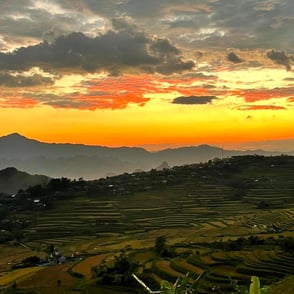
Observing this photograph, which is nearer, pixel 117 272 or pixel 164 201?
pixel 117 272

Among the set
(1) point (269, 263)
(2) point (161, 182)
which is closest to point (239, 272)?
(1) point (269, 263)

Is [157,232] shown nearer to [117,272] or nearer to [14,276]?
[14,276]

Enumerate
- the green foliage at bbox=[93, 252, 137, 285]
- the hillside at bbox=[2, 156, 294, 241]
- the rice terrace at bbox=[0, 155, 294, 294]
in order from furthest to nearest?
the hillside at bbox=[2, 156, 294, 241] < the rice terrace at bbox=[0, 155, 294, 294] < the green foliage at bbox=[93, 252, 137, 285]

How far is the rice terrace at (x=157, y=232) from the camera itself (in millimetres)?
37375

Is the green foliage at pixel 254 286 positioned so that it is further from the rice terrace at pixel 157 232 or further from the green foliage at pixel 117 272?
the green foliage at pixel 117 272

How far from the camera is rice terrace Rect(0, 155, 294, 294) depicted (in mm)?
37375

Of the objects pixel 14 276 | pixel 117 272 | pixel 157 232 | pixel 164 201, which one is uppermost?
pixel 164 201

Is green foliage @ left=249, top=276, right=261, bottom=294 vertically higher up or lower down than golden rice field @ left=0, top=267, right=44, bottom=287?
higher up

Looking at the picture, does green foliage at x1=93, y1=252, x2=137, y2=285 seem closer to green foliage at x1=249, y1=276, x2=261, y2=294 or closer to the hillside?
the hillside

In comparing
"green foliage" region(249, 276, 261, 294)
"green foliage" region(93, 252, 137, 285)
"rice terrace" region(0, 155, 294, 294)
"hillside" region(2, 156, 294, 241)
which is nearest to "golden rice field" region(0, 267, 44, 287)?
"rice terrace" region(0, 155, 294, 294)

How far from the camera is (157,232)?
2778 inches

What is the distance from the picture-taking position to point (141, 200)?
322ft

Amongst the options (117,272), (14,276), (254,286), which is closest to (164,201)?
(14,276)

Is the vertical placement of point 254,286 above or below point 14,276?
above
